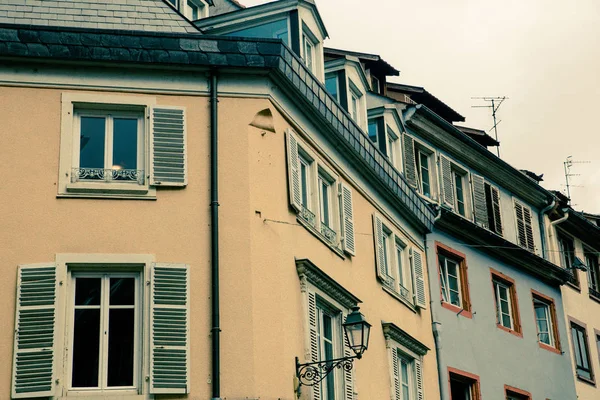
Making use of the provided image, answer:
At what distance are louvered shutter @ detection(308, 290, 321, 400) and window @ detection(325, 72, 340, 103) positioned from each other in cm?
594

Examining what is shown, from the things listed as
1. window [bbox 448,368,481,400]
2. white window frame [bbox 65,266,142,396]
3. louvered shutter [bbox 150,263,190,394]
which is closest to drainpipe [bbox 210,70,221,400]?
louvered shutter [bbox 150,263,190,394]

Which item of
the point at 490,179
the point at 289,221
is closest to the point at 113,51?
the point at 289,221

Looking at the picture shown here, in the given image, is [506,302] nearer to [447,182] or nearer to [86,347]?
[447,182]

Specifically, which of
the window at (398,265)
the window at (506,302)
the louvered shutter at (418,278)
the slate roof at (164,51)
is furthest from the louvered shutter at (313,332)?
the window at (506,302)

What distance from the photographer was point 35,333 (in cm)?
1772

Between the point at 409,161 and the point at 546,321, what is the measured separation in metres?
8.01

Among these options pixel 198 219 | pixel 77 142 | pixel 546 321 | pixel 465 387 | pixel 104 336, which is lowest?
pixel 104 336

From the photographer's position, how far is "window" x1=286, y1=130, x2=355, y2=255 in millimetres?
21078

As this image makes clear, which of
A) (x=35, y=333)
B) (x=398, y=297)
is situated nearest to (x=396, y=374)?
(x=398, y=297)

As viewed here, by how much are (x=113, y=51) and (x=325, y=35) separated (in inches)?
232

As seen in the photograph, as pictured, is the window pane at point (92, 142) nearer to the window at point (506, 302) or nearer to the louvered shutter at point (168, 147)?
the louvered shutter at point (168, 147)

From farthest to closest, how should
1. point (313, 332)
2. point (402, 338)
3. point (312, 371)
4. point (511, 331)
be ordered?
point (511, 331), point (402, 338), point (313, 332), point (312, 371)

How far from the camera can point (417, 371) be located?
85.7ft

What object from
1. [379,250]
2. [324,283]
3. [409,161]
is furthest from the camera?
[409,161]
